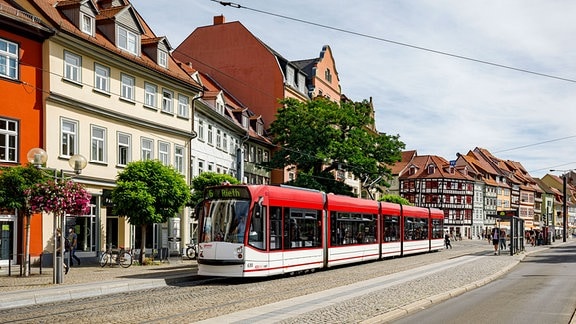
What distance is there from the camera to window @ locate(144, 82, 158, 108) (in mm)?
36188

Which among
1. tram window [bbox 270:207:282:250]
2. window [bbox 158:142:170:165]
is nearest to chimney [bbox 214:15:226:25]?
window [bbox 158:142:170:165]

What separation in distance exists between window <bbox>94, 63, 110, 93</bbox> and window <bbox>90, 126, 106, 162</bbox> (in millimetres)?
1879

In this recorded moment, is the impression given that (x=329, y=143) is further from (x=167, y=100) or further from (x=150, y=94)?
(x=150, y=94)

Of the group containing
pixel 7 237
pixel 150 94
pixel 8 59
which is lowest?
pixel 7 237

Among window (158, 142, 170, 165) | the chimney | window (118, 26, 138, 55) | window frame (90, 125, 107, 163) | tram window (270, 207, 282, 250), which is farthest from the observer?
the chimney

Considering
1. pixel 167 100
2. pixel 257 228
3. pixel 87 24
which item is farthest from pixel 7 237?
pixel 167 100

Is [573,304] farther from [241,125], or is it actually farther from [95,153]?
[241,125]

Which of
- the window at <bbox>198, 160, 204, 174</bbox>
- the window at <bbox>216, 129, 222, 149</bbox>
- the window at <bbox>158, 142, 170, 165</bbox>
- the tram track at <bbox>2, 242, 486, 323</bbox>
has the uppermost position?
the window at <bbox>216, 129, 222, 149</bbox>

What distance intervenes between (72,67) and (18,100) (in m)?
3.61

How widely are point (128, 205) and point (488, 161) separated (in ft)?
370

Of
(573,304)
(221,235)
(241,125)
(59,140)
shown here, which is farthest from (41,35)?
(241,125)

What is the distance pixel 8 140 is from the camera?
27422 millimetres

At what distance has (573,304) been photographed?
1553 centimetres

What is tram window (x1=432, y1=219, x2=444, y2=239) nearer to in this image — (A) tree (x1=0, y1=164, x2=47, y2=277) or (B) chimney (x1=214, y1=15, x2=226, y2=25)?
(B) chimney (x1=214, y1=15, x2=226, y2=25)
